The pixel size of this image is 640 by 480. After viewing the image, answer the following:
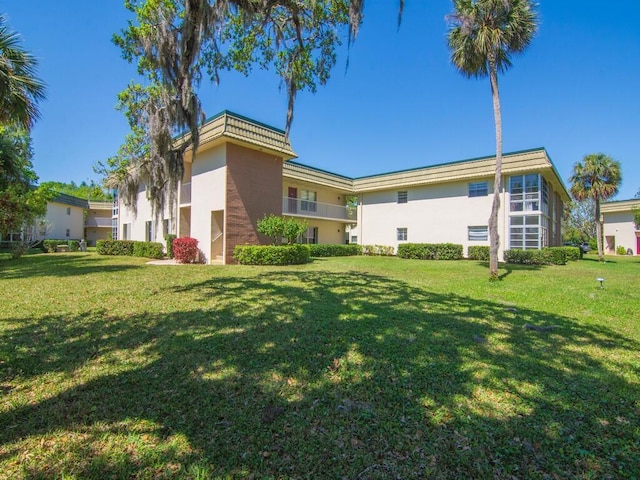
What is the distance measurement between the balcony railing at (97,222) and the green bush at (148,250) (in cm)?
2490

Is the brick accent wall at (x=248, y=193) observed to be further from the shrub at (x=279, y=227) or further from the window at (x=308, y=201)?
the window at (x=308, y=201)

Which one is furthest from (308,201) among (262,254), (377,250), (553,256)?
(553,256)

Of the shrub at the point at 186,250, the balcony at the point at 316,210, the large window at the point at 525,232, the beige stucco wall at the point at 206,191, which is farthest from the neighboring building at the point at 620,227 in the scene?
the shrub at the point at 186,250

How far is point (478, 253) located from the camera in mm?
19328

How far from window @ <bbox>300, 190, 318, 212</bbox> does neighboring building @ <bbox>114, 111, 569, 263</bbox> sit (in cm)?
8

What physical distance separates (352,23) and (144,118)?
44.6 feet

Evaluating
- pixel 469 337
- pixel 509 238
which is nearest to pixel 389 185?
pixel 509 238

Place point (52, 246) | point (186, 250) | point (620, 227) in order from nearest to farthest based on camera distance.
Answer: point (186, 250)
point (52, 246)
point (620, 227)

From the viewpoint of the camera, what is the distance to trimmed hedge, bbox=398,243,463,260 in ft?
65.5

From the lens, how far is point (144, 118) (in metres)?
16.0

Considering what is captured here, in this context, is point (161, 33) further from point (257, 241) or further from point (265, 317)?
point (257, 241)

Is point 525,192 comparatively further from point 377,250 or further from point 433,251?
point 377,250

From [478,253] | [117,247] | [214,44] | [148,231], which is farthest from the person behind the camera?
[148,231]

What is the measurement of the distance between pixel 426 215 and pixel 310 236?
919 centimetres
